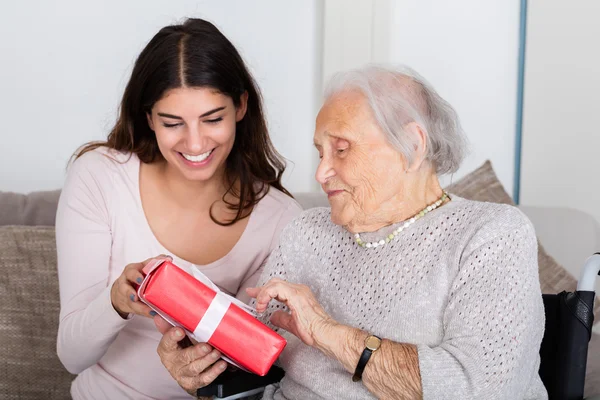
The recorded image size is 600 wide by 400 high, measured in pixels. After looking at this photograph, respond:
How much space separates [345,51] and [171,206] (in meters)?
1.41

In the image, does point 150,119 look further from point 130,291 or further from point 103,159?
point 130,291

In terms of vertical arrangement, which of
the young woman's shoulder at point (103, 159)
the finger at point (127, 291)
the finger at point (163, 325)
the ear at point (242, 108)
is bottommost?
the finger at point (163, 325)

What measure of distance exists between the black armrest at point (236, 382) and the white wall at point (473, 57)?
187 cm

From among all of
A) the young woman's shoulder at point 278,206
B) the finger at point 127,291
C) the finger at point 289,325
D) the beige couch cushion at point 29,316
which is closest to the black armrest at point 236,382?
the finger at point 289,325

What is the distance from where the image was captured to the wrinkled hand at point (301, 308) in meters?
1.59

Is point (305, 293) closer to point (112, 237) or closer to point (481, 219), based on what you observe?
point (481, 219)

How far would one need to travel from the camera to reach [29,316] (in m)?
2.36

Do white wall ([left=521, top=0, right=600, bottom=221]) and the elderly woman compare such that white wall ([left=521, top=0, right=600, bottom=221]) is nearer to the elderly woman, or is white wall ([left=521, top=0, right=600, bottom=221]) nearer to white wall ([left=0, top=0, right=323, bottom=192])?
white wall ([left=0, top=0, right=323, bottom=192])

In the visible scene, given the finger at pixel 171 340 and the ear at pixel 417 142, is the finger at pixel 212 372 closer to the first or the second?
the finger at pixel 171 340

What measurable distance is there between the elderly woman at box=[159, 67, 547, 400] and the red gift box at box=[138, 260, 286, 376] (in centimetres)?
9

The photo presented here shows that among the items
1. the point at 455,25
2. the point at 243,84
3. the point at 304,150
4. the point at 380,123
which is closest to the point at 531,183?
the point at 455,25

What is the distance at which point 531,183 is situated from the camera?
11.0 feet

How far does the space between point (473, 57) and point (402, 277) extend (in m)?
2.02

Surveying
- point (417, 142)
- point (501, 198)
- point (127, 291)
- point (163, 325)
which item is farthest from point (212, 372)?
point (501, 198)
